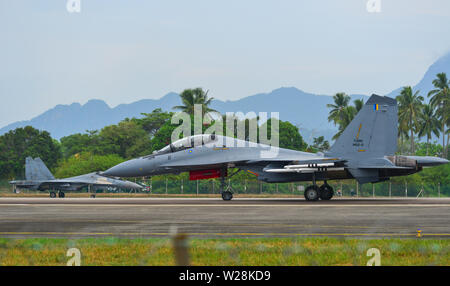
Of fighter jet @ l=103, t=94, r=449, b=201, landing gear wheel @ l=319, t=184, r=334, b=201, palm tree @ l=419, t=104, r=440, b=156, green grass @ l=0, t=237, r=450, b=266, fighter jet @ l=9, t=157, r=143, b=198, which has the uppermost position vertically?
palm tree @ l=419, t=104, r=440, b=156

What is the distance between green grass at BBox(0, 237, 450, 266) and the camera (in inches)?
368

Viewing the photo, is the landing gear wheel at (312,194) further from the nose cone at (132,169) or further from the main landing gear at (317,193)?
the nose cone at (132,169)

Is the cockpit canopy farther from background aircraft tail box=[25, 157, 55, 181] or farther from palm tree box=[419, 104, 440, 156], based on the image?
palm tree box=[419, 104, 440, 156]

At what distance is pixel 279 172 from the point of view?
29.1 m

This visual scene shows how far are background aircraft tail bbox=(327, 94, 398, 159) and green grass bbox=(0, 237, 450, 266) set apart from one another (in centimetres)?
1776

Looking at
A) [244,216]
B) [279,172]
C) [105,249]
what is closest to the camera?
[105,249]

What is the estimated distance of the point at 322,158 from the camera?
29328 mm

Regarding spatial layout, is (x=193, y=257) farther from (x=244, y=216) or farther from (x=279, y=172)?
(x=279, y=172)

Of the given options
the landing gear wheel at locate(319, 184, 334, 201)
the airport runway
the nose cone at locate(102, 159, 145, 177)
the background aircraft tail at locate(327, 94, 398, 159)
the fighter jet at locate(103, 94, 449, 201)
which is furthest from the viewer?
the nose cone at locate(102, 159, 145, 177)

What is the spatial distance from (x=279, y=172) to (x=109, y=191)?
29.0 metres

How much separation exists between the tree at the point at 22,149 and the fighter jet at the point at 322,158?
66.0 metres

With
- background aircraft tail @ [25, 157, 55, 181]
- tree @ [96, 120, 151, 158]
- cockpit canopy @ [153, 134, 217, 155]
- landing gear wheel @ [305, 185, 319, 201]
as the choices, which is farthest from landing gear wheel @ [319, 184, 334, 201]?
tree @ [96, 120, 151, 158]

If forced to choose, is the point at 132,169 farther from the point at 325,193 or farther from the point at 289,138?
the point at 289,138
